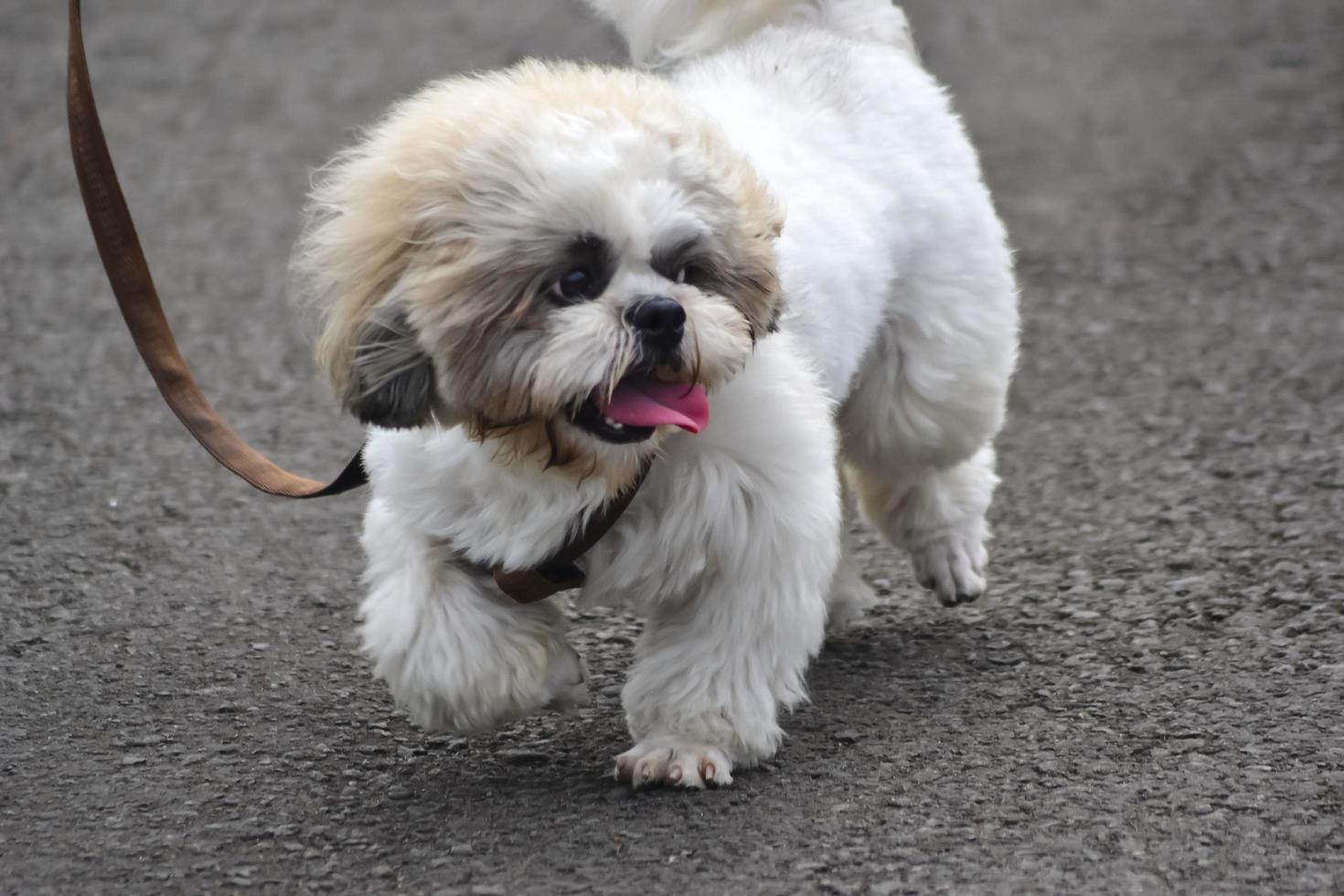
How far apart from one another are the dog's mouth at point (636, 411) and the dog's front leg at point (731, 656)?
34cm

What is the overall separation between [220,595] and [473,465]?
1596mm

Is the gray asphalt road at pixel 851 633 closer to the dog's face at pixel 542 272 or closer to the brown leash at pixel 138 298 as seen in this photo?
the brown leash at pixel 138 298

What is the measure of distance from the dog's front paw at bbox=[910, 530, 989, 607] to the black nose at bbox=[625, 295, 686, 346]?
1.65 metres

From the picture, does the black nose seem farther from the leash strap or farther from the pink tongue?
the leash strap

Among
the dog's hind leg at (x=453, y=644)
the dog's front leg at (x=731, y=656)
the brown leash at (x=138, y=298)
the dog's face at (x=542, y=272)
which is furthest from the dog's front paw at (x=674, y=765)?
the dog's face at (x=542, y=272)

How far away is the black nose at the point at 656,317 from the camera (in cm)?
313

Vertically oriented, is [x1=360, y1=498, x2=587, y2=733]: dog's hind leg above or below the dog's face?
below

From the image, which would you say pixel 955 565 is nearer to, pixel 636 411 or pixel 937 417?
pixel 937 417

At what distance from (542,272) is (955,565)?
1.82 m

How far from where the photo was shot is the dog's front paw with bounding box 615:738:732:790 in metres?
3.56

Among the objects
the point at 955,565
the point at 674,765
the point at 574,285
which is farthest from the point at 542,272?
the point at 955,565

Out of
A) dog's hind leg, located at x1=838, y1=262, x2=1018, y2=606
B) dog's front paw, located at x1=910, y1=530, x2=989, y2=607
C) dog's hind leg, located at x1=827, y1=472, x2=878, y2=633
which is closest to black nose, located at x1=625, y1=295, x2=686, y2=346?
dog's hind leg, located at x1=838, y1=262, x2=1018, y2=606

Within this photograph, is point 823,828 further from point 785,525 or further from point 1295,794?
point 1295,794

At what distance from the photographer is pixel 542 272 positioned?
10.3 ft
